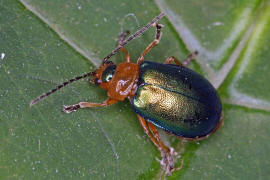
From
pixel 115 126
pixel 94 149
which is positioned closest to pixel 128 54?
pixel 115 126

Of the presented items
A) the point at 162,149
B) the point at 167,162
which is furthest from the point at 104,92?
the point at 167,162

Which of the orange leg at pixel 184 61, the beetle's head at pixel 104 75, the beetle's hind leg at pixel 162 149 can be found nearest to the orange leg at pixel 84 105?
the beetle's head at pixel 104 75

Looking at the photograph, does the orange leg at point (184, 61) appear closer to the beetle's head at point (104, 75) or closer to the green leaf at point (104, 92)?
the green leaf at point (104, 92)

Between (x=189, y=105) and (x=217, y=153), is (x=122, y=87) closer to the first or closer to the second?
(x=189, y=105)

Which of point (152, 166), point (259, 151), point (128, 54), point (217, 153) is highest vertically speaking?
point (128, 54)

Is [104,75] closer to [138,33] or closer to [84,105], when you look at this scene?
[84,105]

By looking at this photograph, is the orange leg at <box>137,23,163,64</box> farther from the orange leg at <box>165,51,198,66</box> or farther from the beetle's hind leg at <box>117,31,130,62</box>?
the orange leg at <box>165,51,198,66</box>

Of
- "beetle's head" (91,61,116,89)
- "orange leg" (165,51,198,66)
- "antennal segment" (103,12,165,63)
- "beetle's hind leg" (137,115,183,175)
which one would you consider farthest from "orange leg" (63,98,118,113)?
"orange leg" (165,51,198,66)
